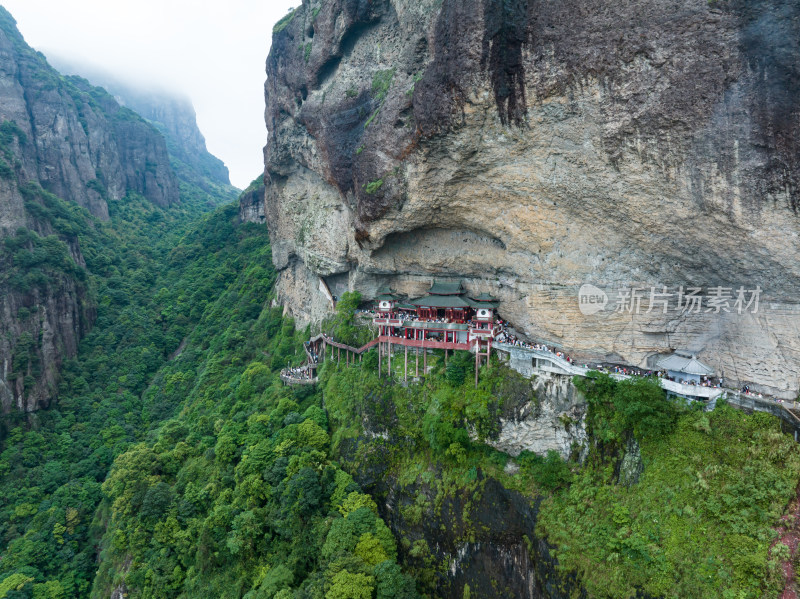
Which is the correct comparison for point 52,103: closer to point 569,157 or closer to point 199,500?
point 199,500

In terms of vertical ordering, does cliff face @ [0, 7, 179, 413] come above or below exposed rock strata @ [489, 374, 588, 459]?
above

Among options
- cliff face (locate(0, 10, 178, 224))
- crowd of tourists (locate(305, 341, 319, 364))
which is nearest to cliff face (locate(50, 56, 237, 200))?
cliff face (locate(0, 10, 178, 224))

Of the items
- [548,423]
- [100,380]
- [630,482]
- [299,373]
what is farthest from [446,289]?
[100,380]

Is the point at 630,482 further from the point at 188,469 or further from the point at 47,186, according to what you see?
the point at 47,186

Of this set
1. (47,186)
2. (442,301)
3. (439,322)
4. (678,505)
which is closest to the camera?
(678,505)

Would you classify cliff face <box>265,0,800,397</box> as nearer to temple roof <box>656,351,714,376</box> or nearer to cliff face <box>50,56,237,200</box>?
temple roof <box>656,351,714,376</box>

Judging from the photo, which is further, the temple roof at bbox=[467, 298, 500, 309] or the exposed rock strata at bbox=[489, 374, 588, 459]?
the temple roof at bbox=[467, 298, 500, 309]

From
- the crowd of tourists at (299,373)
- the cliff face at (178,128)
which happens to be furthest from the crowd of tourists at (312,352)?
the cliff face at (178,128)

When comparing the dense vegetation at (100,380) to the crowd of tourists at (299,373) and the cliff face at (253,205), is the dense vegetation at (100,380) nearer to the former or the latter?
the cliff face at (253,205)
